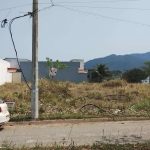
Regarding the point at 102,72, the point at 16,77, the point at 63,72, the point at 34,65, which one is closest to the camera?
the point at 34,65

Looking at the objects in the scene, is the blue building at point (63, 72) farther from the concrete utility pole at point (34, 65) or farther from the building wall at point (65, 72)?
the concrete utility pole at point (34, 65)

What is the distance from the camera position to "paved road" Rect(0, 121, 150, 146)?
283 inches

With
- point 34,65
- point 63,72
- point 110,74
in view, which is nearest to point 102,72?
point 110,74

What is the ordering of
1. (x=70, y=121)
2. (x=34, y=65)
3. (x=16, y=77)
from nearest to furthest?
(x=70, y=121)
(x=34, y=65)
(x=16, y=77)

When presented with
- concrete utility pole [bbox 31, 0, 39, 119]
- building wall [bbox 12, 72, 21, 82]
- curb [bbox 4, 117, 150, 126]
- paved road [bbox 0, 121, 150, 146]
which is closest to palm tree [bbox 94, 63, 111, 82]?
building wall [bbox 12, 72, 21, 82]

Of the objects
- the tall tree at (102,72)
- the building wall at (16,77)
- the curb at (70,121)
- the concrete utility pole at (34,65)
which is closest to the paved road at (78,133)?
the curb at (70,121)

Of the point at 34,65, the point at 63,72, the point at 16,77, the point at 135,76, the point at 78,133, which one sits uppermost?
the point at 63,72

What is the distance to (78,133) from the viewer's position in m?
8.23

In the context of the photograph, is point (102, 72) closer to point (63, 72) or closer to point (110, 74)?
point (110, 74)

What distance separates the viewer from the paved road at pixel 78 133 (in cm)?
720

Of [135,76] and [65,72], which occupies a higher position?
[65,72]

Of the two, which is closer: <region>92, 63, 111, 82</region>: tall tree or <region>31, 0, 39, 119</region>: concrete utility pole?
<region>31, 0, 39, 119</region>: concrete utility pole

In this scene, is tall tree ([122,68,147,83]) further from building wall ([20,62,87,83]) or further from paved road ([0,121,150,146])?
paved road ([0,121,150,146])

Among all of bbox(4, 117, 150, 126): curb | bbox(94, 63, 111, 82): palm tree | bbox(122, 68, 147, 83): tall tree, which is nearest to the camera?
bbox(4, 117, 150, 126): curb
